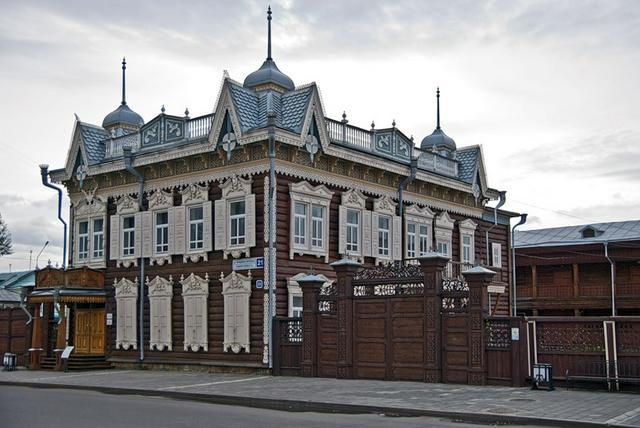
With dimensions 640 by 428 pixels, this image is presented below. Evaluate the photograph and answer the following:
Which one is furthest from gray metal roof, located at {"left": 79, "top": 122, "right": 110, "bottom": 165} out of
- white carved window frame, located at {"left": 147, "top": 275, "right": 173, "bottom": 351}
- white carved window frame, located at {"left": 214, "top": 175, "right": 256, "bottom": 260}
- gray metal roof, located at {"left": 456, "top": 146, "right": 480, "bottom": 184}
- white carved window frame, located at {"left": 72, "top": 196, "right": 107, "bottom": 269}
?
gray metal roof, located at {"left": 456, "top": 146, "right": 480, "bottom": 184}

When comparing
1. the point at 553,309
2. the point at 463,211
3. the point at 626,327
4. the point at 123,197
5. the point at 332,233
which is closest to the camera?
the point at 626,327

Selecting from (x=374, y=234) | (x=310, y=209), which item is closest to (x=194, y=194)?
(x=310, y=209)

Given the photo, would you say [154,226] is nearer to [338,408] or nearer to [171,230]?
[171,230]

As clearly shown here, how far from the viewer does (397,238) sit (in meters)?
31.0

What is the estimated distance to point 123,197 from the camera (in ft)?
102

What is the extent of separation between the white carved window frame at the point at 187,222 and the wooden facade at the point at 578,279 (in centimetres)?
3085

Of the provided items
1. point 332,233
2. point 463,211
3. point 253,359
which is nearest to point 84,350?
point 253,359

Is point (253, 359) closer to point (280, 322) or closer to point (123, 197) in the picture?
point (280, 322)

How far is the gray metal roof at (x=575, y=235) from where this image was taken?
52.1 metres

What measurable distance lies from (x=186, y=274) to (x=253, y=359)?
436cm

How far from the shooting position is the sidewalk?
48.8 ft

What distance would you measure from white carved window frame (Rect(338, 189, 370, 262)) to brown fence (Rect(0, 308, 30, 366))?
44.2 feet

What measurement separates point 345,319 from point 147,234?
9933 mm

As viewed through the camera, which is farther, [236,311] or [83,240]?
[83,240]
